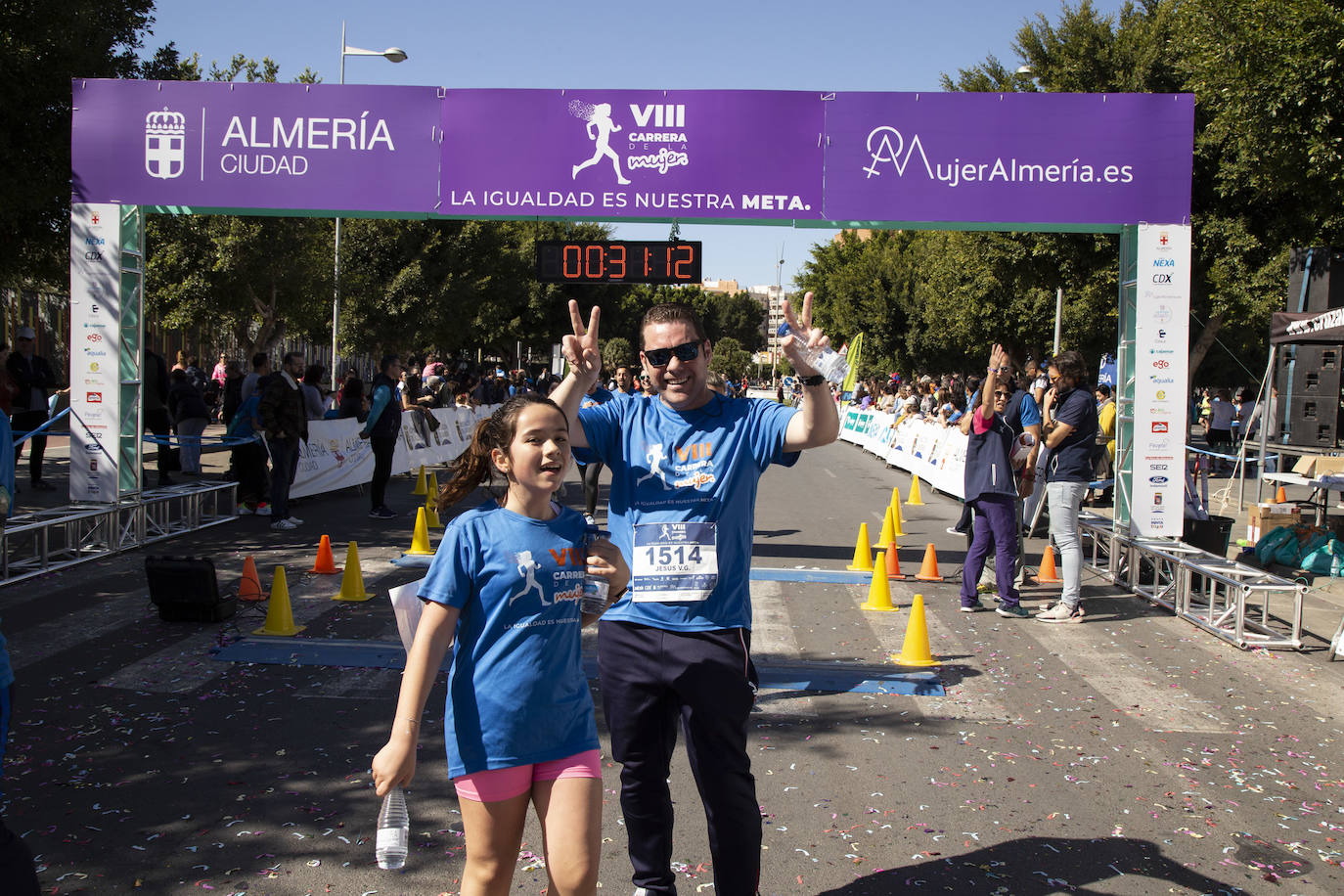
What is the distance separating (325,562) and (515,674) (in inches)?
299

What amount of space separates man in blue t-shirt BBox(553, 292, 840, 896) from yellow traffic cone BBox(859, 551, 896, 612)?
5620 mm

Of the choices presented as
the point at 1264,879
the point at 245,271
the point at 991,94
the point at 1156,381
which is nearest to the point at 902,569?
the point at 1156,381

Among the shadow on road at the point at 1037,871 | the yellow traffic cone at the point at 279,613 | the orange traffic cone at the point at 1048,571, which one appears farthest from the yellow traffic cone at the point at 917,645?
the yellow traffic cone at the point at 279,613

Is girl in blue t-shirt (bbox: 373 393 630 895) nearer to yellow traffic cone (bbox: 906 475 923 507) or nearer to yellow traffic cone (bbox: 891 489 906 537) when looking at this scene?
yellow traffic cone (bbox: 891 489 906 537)

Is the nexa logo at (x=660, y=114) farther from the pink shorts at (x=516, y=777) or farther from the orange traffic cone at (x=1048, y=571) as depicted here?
the pink shorts at (x=516, y=777)

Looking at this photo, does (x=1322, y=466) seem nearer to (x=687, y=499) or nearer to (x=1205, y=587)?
(x=1205, y=587)

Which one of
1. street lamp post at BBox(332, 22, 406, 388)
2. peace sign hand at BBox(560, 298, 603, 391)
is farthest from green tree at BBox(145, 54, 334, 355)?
peace sign hand at BBox(560, 298, 603, 391)

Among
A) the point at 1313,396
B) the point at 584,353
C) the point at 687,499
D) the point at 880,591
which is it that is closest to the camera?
the point at 687,499

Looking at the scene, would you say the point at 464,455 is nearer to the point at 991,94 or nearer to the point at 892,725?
the point at 892,725

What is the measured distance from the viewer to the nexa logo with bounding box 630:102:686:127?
407 inches

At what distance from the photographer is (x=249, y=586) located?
8.60 metres

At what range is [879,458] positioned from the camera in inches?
1051

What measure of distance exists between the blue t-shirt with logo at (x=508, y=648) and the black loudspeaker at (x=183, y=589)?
5559 millimetres

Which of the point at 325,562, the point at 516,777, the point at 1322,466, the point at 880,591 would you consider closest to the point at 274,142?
the point at 325,562
